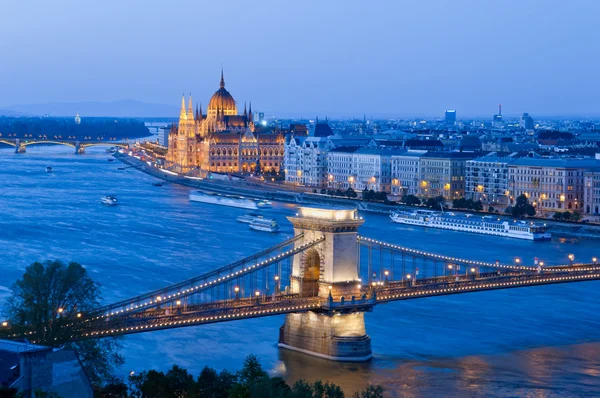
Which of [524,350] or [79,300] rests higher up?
[79,300]

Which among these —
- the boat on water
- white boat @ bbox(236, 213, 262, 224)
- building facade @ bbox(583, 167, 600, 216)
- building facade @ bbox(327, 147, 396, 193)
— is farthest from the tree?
building facade @ bbox(327, 147, 396, 193)

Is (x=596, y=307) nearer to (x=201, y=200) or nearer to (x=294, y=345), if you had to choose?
(x=294, y=345)

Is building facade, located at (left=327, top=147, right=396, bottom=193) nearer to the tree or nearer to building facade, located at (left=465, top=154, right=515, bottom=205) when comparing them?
building facade, located at (left=465, top=154, right=515, bottom=205)

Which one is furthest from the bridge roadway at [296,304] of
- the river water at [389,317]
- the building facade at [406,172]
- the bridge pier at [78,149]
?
the bridge pier at [78,149]

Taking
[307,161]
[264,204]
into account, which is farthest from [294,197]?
[307,161]

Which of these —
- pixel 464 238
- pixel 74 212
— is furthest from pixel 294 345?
pixel 74 212

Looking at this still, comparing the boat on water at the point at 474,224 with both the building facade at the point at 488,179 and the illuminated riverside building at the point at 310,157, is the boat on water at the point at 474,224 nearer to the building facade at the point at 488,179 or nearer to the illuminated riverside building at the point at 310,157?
the building facade at the point at 488,179
